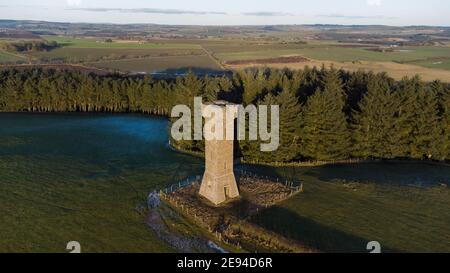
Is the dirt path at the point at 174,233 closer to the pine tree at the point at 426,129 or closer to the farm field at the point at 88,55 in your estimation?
the pine tree at the point at 426,129

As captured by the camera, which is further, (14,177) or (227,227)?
(14,177)

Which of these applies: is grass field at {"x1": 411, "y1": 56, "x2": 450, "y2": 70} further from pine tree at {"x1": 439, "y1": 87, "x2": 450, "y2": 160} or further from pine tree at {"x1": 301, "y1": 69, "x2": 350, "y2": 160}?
pine tree at {"x1": 301, "y1": 69, "x2": 350, "y2": 160}

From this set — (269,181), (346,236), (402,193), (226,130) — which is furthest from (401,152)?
(226,130)

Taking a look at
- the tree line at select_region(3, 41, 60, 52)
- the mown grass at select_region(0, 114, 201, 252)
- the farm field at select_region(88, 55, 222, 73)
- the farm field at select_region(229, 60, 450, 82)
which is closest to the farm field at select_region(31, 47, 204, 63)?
the tree line at select_region(3, 41, 60, 52)

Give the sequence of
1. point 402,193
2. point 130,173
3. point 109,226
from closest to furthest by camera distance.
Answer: point 109,226 → point 402,193 → point 130,173

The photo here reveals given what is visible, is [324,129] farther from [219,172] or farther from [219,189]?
[219,189]

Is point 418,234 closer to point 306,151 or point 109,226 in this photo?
point 306,151
